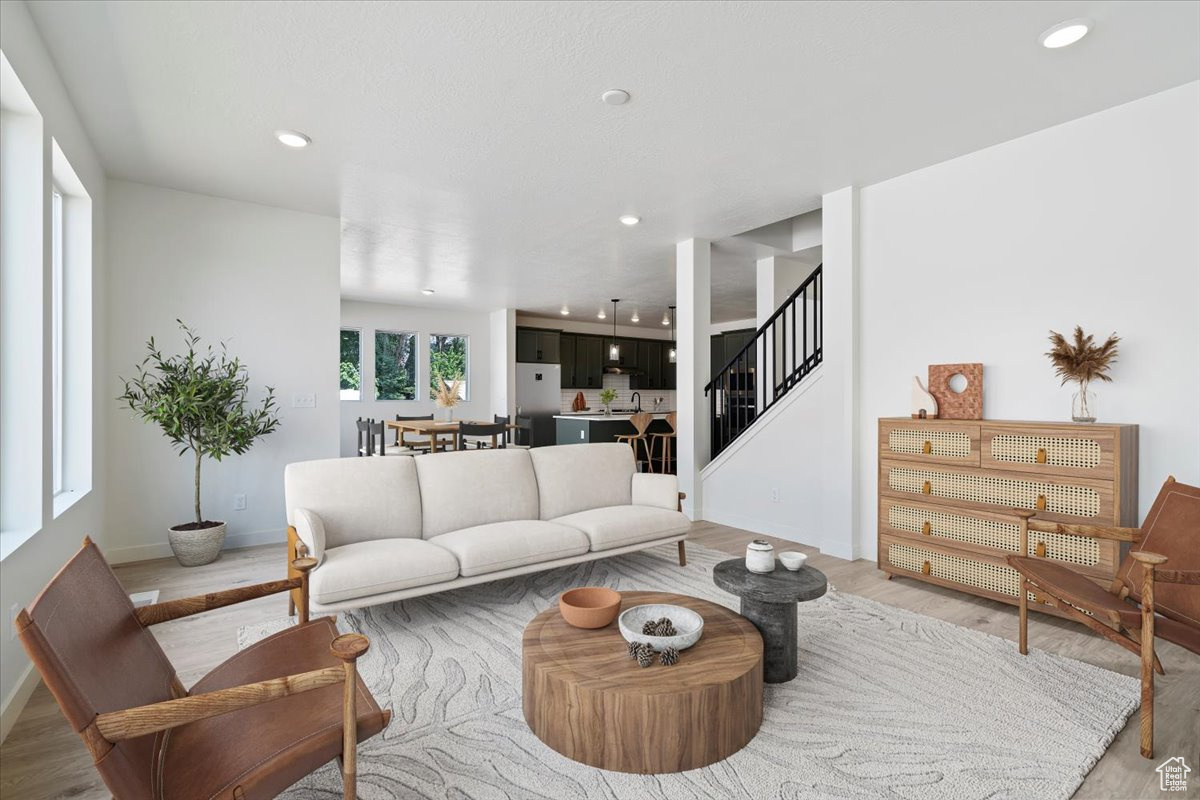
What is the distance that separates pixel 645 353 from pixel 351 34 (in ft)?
30.8

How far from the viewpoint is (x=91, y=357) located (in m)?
3.68

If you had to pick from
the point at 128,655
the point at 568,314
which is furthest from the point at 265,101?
the point at 568,314

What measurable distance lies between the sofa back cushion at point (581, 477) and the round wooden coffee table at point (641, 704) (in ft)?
6.35

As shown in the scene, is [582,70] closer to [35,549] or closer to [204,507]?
[35,549]

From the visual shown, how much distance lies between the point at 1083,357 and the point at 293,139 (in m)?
4.63

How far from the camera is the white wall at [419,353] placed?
357 inches

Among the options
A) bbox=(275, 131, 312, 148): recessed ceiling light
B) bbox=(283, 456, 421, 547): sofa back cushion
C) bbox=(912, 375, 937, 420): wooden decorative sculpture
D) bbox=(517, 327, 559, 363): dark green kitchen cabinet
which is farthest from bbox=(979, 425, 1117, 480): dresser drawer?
bbox=(517, 327, 559, 363): dark green kitchen cabinet

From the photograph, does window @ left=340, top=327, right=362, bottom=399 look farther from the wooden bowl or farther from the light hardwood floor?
the wooden bowl

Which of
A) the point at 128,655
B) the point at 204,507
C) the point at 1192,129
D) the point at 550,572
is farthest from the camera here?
the point at 204,507

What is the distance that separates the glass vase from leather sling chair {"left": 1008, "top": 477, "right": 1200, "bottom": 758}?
66 centimetres

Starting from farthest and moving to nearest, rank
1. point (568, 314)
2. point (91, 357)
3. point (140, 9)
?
point (568, 314), point (91, 357), point (140, 9)

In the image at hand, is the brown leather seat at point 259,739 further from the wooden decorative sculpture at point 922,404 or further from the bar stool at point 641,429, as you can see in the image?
the bar stool at point 641,429

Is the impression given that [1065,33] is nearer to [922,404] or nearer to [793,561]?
[922,404]

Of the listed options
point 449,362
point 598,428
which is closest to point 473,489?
point 598,428
